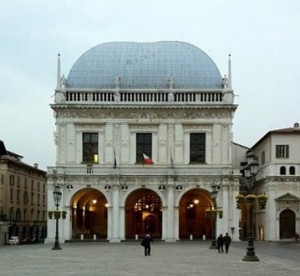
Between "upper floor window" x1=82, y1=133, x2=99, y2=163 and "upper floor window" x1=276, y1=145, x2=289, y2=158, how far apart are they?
22841 millimetres

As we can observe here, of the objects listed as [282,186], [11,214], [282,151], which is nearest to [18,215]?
[11,214]

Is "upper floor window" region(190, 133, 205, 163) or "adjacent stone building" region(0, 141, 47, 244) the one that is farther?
"adjacent stone building" region(0, 141, 47, 244)

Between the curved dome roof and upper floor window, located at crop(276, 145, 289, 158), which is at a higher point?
the curved dome roof

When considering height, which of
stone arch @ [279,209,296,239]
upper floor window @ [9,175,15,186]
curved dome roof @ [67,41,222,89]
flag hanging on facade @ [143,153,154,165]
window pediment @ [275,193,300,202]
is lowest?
stone arch @ [279,209,296,239]

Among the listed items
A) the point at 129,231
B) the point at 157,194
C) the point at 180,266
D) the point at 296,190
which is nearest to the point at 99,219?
the point at 129,231

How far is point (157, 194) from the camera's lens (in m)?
91.3

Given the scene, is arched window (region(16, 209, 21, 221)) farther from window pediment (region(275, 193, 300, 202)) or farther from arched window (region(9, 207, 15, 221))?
window pediment (region(275, 193, 300, 202))

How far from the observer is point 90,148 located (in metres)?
92.7

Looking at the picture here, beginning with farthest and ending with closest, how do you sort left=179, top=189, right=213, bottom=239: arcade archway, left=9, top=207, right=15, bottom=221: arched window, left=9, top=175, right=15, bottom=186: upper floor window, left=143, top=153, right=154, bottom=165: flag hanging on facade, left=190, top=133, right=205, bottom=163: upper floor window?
left=9, top=175, right=15, bottom=186: upper floor window → left=9, top=207, right=15, bottom=221: arched window → left=179, top=189, right=213, bottom=239: arcade archway → left=190, top=133, right=205, bottom=163: upper floor window → left=143, top=153, right=154, bottom=165: flag hanging on facade

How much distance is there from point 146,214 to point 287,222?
18551 millimetres

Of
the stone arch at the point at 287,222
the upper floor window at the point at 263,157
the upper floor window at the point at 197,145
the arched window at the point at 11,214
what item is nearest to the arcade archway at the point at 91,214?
the upper floor window at the point at 197,145

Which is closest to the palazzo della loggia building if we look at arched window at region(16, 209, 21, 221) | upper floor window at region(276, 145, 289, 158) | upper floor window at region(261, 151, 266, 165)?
upper floor window at region(276, 145, 289, 158)

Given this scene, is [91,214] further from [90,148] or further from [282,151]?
[282,151]

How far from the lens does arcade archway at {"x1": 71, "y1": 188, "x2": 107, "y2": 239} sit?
95.4m
